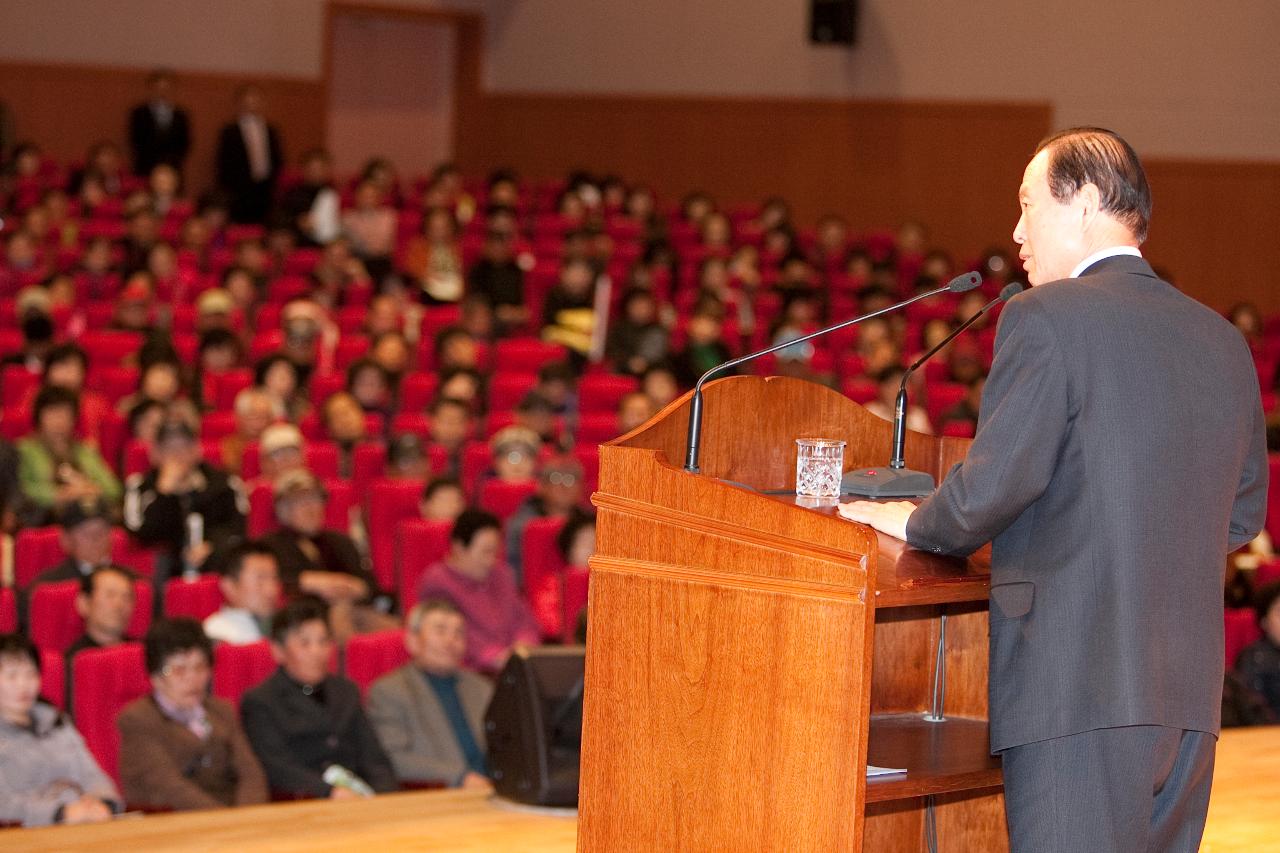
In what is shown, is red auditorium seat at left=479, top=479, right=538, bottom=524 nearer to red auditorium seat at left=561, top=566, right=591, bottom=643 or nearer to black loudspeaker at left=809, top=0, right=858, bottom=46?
red auditorium seat at left=561, top=566, right=591, bottom=643

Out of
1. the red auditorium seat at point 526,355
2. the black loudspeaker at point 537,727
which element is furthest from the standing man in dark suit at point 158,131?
the black loudspeaker at point 537,727

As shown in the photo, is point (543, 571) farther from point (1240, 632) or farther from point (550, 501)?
point (1240, 632)

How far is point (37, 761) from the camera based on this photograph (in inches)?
81.5

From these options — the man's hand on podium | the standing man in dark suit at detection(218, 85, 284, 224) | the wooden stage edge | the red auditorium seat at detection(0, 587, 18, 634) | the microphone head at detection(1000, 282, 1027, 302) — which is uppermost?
the standing man in dark suit at detection(218, 85, 284, 224)

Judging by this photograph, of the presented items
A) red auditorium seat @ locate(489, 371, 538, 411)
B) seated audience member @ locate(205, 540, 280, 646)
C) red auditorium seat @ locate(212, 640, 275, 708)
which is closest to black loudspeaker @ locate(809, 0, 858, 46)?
red auditorium seat @ locate(489, 371, 538, 411)

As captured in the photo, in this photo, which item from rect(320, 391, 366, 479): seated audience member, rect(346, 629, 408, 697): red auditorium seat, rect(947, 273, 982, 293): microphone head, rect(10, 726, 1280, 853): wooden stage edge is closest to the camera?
rect(947, 273, 982, 293): microphone head

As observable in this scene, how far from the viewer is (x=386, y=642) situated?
2.55m

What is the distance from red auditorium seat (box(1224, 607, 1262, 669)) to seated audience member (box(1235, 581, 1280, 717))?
2 cm

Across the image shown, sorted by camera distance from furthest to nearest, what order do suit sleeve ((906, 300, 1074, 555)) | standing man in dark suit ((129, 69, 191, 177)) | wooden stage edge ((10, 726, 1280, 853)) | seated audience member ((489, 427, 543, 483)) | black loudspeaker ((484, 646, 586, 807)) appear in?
1. standing man in dark suit ((129, 69, 191, 177))
2. seated audience member ((489, 427, 543, 483))
3. black loudspeaker ((484, 646, 586, 807))
4. wooden stage edge ((10, 726, 1280, 853))
5. suit sleeve ((906, 300, 1074, 555))

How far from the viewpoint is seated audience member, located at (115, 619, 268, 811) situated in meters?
2.14

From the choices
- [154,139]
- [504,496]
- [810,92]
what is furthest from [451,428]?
[810,92]

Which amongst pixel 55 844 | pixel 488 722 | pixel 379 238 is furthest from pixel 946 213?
pixel 55 844

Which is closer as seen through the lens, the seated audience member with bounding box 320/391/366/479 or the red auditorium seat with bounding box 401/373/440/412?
the seated audience member with bounding box 320/391/366/479

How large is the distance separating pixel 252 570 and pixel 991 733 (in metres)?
1.77
